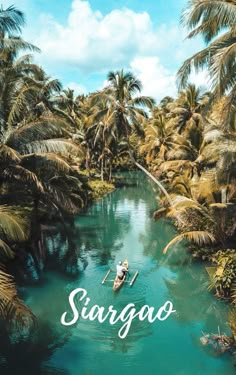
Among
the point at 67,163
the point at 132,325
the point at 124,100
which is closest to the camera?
the point at 132,325

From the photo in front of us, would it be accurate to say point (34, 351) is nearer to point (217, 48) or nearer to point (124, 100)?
point (217, 48)

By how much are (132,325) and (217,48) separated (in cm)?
800

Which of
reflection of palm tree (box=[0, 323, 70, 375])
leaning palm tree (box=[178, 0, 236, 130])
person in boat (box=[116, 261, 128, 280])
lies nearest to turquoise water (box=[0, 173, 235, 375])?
reflection of palm tree (box=[0, 323, 70, 375])

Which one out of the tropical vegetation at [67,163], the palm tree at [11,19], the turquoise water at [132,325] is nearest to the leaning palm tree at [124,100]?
the tropical vegetation at [67,163]

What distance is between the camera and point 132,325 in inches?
452

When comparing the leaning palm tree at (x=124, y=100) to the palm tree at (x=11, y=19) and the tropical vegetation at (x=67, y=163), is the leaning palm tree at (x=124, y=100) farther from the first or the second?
the palm tree at (x=11, y=19)

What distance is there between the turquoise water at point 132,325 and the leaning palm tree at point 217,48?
5819mm

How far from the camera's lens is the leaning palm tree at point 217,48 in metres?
9.72

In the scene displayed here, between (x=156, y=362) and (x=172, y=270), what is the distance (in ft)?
22.8

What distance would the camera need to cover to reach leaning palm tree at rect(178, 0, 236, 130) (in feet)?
31.9

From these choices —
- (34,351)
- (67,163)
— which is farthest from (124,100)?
(34,351)

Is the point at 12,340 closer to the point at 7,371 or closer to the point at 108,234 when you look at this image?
the point at 7,371

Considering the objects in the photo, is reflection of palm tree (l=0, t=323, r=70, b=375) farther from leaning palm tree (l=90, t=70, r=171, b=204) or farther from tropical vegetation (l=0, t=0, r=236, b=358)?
leaning palm tree (l=90, t=70, r=171, b=204)

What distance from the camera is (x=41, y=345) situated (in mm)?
10211
